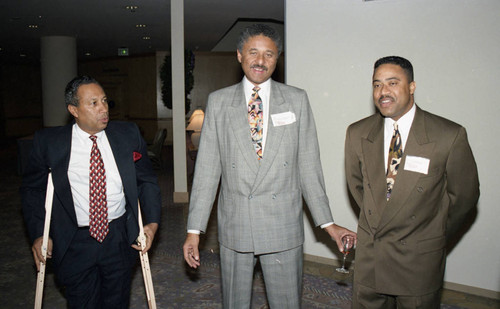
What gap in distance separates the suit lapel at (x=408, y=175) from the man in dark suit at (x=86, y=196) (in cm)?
146

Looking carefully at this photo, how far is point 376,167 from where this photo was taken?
2.29m

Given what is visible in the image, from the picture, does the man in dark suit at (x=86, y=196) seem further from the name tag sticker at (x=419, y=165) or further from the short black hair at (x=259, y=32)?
the name tag sticker at (x=419, y=165)

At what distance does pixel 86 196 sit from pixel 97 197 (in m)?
0.08

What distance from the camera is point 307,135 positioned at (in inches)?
90.3

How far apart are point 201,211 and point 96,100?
2.92ft

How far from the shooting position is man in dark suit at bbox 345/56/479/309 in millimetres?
2166

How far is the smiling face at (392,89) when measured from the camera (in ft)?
7.19

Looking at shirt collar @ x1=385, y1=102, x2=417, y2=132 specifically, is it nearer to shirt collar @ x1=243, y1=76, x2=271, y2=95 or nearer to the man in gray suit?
the man in gray suit

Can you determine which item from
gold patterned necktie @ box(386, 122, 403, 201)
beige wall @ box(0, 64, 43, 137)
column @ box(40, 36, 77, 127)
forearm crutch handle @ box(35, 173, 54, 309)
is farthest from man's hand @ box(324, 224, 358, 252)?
beige wall @ box(0, 64, 43, 137)

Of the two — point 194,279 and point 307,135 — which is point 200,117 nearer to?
point 194,279

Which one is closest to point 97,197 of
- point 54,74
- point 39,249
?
point 39,249

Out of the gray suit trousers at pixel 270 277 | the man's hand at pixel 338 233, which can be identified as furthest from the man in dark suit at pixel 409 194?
the gray suit trousers at pixel 270 277

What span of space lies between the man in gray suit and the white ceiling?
5817mm

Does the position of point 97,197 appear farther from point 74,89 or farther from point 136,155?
point 74,89
